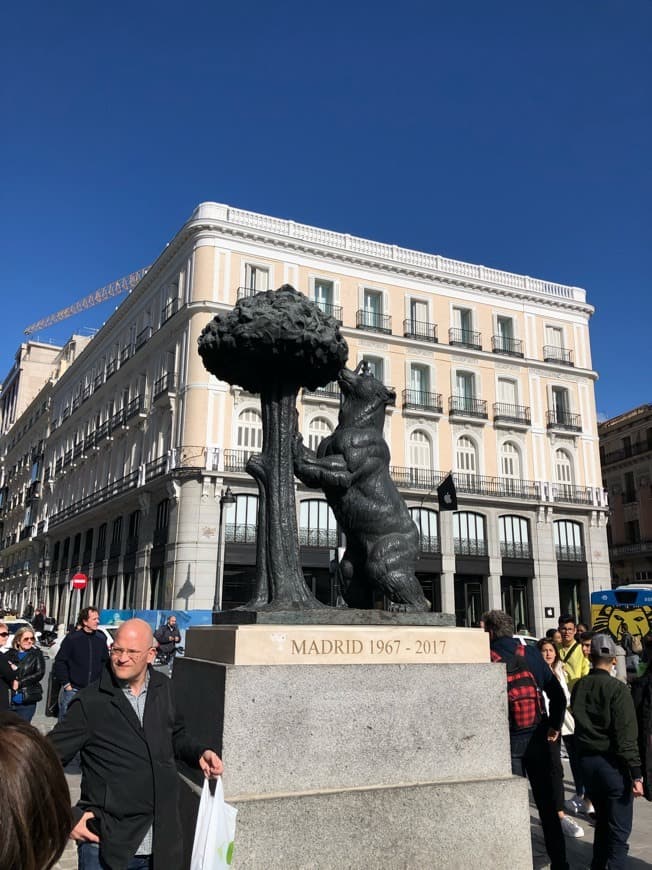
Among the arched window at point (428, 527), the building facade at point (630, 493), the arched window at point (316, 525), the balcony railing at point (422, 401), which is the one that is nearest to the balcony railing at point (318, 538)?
the arched window at point (316, 525)

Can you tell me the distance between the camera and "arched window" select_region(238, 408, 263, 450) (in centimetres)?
3008

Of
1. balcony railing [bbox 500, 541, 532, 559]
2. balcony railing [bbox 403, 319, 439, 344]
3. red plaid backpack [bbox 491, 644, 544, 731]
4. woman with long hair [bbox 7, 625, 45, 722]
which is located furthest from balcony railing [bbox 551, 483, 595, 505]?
red plaid backpack [bbox 491, 644, 544, 731]

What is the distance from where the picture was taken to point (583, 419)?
37.0 m

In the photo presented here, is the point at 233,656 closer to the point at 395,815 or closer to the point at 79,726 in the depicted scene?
the point at 79,726

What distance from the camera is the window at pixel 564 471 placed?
35.2 m

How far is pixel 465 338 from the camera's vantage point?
36031mm

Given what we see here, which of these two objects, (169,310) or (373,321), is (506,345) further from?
(169,310)

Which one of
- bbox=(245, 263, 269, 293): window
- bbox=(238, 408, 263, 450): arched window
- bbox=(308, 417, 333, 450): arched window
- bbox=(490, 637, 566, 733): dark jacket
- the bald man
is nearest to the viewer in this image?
the bald man

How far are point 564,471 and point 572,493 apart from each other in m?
1.27

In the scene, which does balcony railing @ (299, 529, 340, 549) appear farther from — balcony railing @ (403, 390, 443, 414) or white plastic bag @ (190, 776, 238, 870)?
white plastic bag @ (190, 776, 238, 870)

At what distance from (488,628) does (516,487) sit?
30.0m

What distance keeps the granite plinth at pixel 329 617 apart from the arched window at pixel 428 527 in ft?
90.5

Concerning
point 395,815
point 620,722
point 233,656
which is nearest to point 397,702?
point 395,815

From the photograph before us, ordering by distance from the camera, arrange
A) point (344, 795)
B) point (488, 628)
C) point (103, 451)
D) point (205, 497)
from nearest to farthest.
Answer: point (344, 795) < point (488, 628) < point (205, 497) < point (103, 451)
